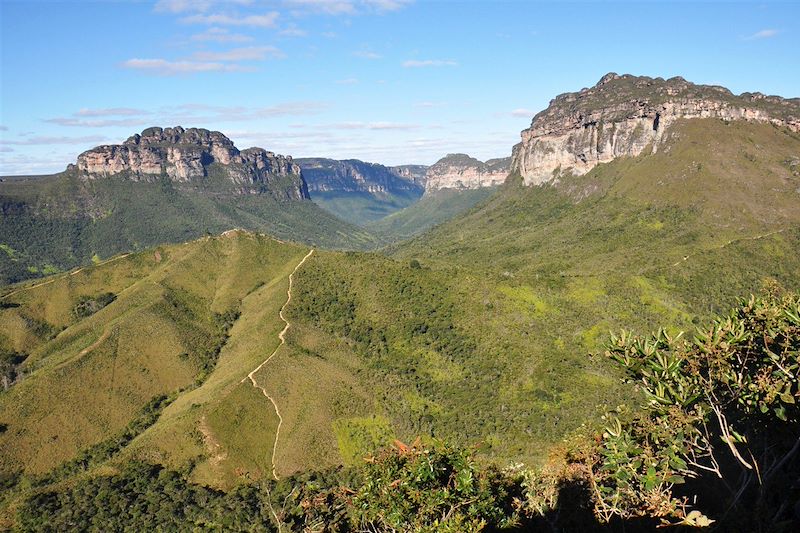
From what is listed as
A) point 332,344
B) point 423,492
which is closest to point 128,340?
point 332,344

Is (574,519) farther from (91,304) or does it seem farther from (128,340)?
(91,304)

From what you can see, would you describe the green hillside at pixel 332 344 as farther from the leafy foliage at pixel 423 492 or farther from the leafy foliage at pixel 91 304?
the leafy foliage at pixel 423 492

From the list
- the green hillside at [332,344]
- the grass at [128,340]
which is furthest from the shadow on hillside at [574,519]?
the grass at [128,340]

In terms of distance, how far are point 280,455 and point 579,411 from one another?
3455 centimetres

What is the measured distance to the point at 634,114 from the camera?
16250 cm

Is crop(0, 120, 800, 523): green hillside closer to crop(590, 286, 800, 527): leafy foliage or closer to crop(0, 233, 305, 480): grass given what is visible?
crop(0, 233, 305, 480): grass

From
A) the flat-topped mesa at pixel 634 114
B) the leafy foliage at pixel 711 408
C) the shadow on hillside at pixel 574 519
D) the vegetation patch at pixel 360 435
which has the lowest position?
the vegetation patch at pixel 360 435

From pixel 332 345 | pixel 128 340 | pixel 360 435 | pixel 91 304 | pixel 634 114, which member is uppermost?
pixel 634 114

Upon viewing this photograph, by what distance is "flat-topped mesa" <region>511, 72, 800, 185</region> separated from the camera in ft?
486

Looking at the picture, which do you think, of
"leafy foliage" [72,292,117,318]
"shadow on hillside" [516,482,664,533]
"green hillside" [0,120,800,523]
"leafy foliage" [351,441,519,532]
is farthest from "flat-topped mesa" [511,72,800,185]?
"leafy foliage" [351,441,519,532]

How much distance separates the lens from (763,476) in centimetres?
1934

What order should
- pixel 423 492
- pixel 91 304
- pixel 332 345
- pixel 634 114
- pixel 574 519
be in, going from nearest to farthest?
pixel 423 492 → pixel 574 519 → pixel 332 345 → pixel 91 304 → pixel 634 114

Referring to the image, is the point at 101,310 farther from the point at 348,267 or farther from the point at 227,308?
the point at 348,267

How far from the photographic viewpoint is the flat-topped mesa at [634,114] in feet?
486
